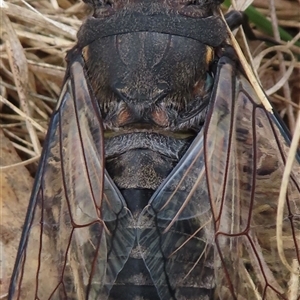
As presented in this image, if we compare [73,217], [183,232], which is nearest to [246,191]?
[183,232]

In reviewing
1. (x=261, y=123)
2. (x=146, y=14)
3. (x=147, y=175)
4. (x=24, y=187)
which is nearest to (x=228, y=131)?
(x=261, y=123)

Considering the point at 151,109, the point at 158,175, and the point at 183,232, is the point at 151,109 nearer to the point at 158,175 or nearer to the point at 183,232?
the point at 158,175

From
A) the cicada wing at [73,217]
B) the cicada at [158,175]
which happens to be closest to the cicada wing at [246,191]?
the cicada at [158,175]

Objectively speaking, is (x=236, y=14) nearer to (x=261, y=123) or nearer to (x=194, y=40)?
(x=194, y=40)

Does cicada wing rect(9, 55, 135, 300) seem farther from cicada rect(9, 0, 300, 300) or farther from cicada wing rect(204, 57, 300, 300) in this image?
cicada wing rect(204, 57, 300, 300)

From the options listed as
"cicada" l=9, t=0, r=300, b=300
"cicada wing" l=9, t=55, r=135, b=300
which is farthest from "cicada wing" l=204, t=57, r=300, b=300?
"cicada wing" l=9, t=55, r=135, b=300

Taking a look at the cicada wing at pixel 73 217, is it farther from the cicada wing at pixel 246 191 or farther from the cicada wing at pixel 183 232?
the cicada wing at pixel 246 191
